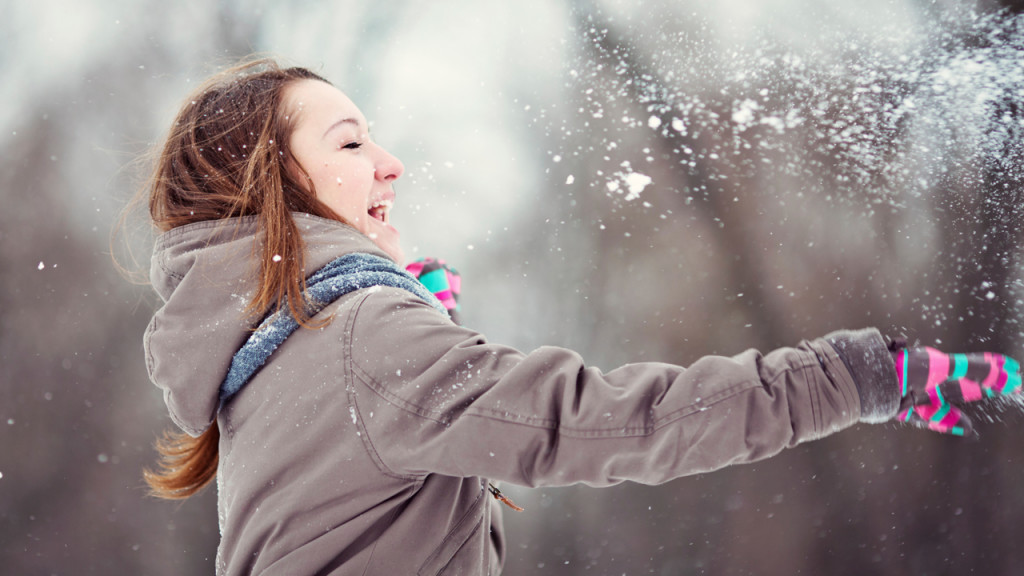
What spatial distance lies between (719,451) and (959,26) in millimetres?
1118

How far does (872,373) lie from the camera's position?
1.62 ft

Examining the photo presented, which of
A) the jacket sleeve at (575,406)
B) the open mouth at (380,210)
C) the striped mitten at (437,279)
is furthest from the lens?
the striped mitten at (437,279)

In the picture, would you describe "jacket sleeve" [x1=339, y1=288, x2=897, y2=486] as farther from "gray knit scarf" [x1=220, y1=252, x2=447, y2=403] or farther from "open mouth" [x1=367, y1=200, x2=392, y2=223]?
"open mouth" [x1=367, y1=200, x2=392, y2=223]

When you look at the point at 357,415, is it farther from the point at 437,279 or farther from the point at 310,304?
the point at 437,279

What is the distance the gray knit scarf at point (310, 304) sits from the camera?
0.63 metres

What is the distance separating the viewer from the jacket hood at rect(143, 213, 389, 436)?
65 centimetres

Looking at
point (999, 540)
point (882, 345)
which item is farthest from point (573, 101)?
point (999, 540)

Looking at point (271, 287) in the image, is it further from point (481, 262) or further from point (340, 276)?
point (481, 262)

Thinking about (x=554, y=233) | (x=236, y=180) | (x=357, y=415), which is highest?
(x=236, y=180)

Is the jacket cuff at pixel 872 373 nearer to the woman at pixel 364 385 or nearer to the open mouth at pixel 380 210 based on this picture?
the woman at pixel 364 385

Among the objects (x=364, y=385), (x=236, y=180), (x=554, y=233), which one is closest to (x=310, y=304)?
(x=364, y=385)

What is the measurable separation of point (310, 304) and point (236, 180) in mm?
242

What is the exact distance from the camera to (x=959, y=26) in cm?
114

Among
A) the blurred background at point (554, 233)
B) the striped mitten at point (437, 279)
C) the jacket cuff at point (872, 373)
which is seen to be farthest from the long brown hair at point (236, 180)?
the blurred background at point (554, 233)
